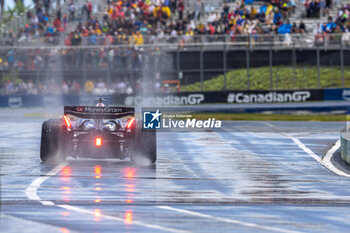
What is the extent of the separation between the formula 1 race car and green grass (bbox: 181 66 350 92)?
24.3 meters

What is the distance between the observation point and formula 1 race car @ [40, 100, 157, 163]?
15.4 metres

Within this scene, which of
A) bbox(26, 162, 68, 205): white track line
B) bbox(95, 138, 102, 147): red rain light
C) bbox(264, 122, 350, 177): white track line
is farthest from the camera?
bbox(264, 122, 350, 177): white track line

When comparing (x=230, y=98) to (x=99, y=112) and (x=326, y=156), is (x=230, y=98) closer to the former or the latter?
(x=326, y=156)

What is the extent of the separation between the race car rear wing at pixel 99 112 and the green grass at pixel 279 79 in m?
24.3

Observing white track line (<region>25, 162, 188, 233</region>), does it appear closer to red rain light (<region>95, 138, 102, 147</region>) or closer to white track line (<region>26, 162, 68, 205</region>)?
white track line (<region>26, 162, 68, 205</region>)

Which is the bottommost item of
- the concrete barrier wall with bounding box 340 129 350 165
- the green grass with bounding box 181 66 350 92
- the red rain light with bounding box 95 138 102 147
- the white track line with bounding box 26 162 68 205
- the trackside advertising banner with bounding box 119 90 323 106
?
the trackside advertising banner with bounding box 119 90 323 106

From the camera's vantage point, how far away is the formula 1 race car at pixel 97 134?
15422mm

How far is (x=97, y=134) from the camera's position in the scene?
15375mm

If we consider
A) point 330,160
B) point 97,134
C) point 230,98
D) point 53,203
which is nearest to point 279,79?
point 230,98

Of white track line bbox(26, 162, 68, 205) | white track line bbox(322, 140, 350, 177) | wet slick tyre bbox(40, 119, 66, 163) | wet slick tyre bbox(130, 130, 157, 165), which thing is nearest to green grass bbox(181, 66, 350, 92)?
white track line bbox(322, 140, 350, 177)

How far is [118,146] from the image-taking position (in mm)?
15562

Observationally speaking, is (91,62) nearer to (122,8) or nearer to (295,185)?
(122,8)

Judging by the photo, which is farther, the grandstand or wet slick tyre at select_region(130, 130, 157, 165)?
the grandstand

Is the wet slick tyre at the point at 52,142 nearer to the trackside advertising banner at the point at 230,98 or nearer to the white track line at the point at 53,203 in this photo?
the white track line at the point at 53,203
